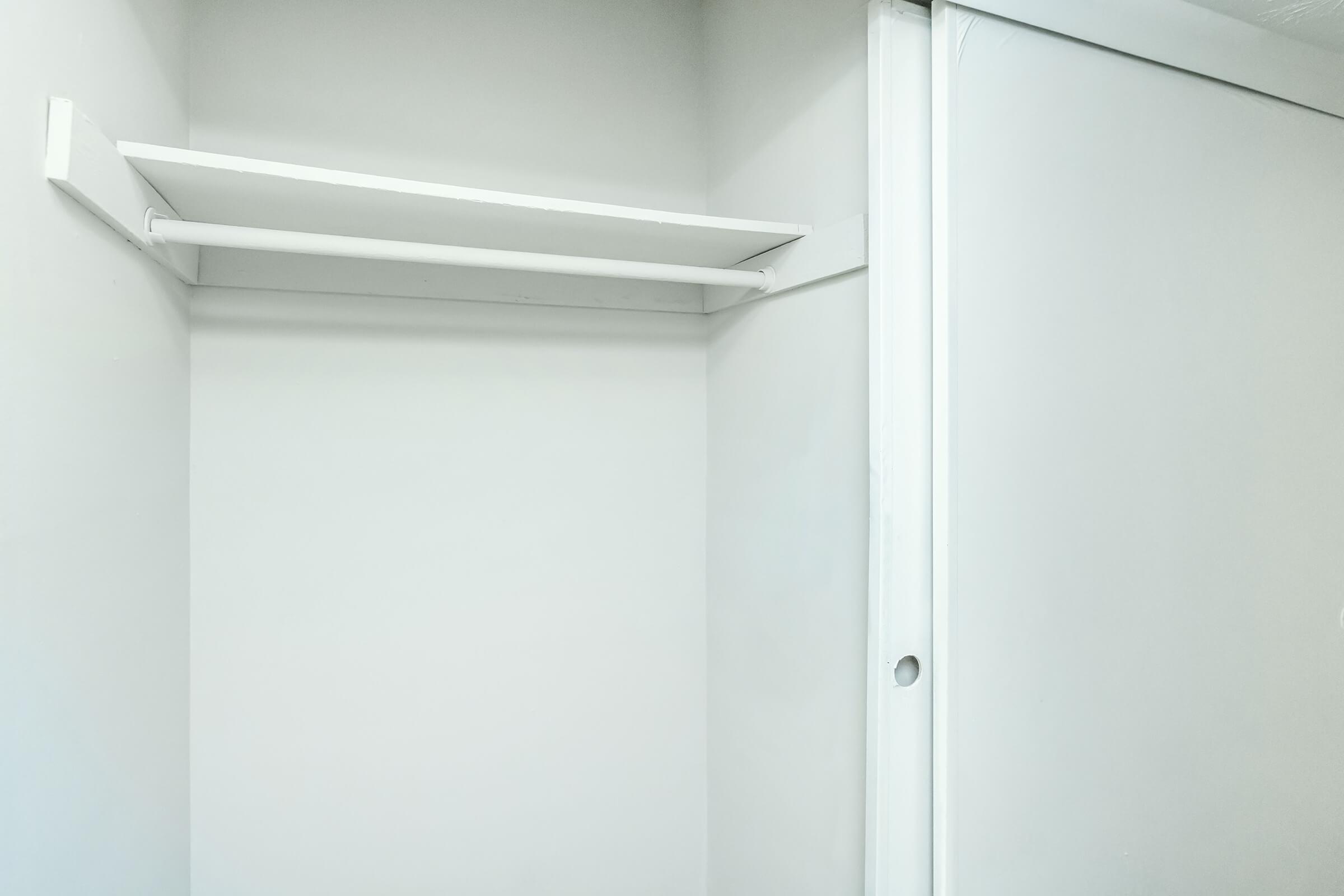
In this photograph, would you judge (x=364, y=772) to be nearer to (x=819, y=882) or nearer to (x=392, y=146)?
(x=819, y=882)

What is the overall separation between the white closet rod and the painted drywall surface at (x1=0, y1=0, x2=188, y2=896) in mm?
88

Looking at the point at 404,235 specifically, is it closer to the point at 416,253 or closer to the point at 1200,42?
the point at 416,253

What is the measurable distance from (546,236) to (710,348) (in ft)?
1.75

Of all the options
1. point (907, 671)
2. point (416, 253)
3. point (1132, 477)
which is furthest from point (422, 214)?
point (1132, 477)

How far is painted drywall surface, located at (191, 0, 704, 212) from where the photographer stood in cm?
141

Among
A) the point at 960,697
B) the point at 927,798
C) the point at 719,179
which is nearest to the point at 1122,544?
the point at 960,697

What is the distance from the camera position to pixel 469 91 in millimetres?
1575

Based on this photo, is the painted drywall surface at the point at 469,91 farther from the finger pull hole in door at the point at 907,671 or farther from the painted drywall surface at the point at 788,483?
the finger pull hole in door at the point at 907,671

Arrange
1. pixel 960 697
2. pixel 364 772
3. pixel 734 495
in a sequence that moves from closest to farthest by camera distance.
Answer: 1. pixel 960 697
2. pixel 364 772
3. pixel 734 495

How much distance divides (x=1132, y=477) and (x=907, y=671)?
0.51 meters

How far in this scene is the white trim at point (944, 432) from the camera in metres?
1.06

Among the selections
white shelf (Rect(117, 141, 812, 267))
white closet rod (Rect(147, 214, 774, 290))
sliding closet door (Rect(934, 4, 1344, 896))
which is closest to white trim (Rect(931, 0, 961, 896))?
sliding closet door (Rect(934, 4, 1344, 896))

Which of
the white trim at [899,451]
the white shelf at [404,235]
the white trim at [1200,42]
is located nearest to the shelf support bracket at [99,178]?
the white shelf at [404,235]

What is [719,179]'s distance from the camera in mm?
1713
